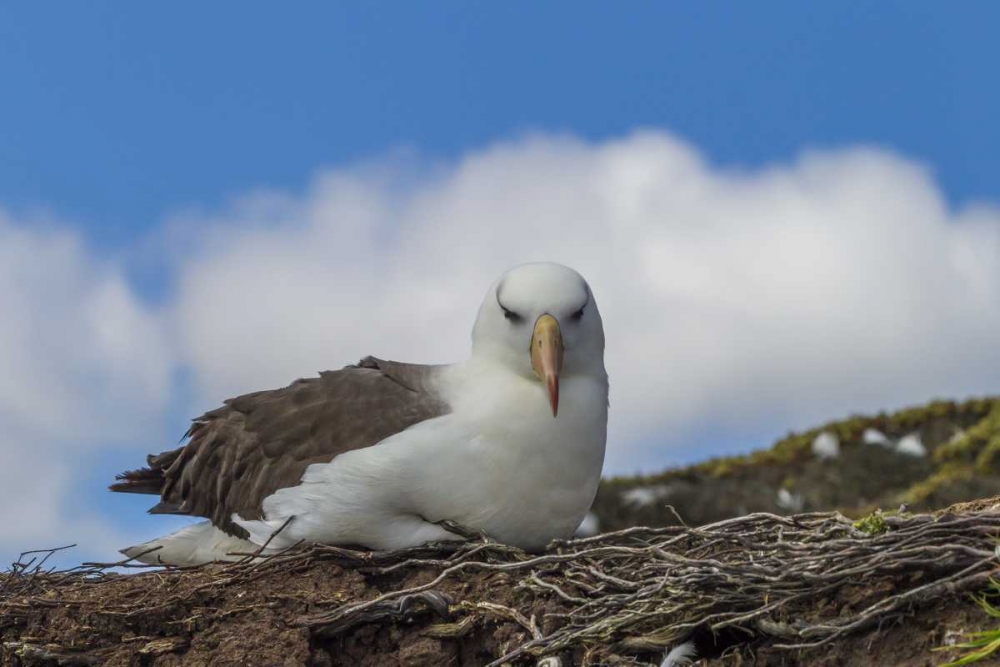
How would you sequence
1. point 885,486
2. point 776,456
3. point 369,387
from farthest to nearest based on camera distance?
point 776,456
point 885,486
point 369,387

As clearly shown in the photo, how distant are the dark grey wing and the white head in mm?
481

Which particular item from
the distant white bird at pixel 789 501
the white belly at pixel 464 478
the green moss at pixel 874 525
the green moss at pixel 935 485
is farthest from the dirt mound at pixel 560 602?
the distant white bird at pixel 789 501

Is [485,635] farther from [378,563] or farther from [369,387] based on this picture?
[369,387]

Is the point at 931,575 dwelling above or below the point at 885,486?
below

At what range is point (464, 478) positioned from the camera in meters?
6.86

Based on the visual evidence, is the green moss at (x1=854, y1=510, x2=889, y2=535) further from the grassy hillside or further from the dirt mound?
the grassy hillside

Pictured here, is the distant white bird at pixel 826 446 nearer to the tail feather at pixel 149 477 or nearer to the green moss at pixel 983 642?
the tail feather at pixel 149 477

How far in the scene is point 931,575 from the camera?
208 inches

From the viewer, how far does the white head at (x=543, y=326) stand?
6.88 m

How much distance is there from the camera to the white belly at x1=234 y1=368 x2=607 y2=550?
686cm

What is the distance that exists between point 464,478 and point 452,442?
0.70 feet

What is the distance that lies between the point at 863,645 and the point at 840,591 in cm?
26

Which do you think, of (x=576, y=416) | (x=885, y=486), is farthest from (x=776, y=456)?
(x=576, y=416)

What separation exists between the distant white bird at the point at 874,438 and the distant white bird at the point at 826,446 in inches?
21.5
